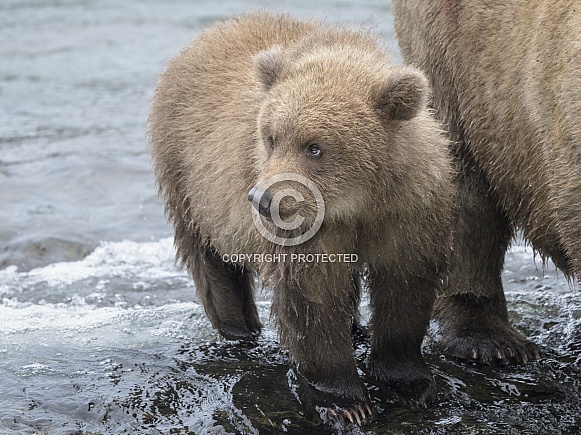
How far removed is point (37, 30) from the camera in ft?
61.8

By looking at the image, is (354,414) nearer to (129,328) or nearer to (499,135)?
(499,135)

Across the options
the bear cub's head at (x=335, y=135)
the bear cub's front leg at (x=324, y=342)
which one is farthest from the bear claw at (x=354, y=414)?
the bear cub's head at (x=335, y=135)

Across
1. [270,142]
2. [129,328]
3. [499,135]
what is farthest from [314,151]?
[129,328]

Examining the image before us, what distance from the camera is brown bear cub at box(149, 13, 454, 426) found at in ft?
18.1

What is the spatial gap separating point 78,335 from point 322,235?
2.45 meters

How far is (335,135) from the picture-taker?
5484mm

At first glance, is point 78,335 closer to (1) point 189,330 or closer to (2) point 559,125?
(1) point 189,330

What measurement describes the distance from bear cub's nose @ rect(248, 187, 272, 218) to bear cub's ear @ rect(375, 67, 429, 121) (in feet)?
2.70

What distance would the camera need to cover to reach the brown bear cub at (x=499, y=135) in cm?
598

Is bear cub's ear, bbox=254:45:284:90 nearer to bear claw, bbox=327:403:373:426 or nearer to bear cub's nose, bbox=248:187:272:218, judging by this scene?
bear cub's nose, bbox=248:187:272:218

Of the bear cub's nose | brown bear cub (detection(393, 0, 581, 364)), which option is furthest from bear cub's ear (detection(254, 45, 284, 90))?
brown bear cub (detection(393, 0, 581, 364))

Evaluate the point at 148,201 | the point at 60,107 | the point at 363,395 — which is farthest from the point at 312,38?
the point at 60,107

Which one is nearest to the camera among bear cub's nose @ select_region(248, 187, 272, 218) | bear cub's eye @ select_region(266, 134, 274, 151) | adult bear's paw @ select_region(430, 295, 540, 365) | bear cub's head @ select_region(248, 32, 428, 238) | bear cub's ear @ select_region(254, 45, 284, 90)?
bear cub's nose @ select_region(248, 187, 272, 218)

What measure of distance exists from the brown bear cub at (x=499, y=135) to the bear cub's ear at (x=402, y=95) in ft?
2.95
